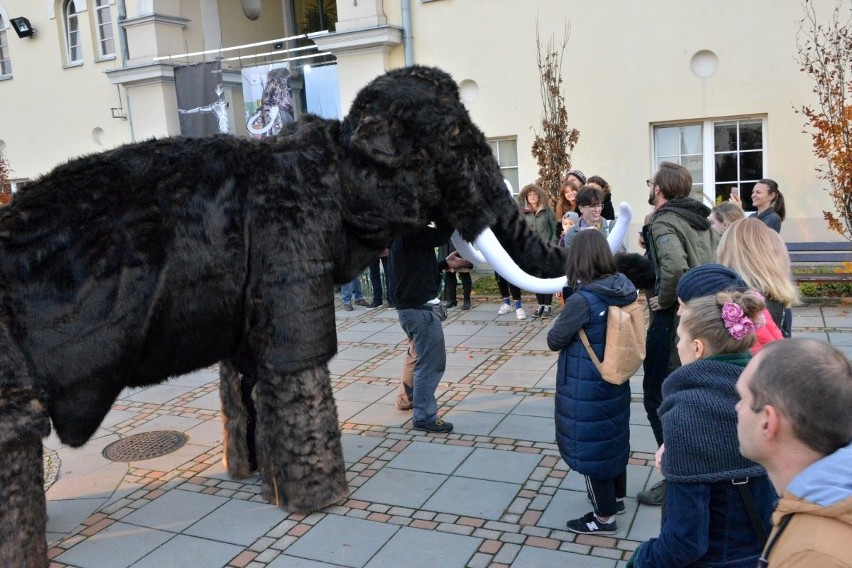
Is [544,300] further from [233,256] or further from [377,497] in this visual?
[233,256]

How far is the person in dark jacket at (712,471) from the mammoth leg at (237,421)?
3.16 meters

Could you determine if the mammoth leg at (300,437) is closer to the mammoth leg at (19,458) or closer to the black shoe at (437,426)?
the mammoth leg at (19,458)

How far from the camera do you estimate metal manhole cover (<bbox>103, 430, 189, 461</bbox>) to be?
5832mm

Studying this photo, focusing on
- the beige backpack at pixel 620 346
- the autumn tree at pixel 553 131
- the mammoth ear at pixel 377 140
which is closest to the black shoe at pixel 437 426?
the beige backpack at pixel 620 346

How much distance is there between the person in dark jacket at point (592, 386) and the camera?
3998mm

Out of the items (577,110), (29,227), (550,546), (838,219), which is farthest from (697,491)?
(577,110)

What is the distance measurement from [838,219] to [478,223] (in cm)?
776

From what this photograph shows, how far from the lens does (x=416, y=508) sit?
4656 mm

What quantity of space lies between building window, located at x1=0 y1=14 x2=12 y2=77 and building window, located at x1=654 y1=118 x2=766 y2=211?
15.6m

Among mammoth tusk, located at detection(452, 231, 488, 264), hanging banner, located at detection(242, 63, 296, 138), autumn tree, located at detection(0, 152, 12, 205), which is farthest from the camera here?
autumn tree, located at detection(0, 152, 12, 205)

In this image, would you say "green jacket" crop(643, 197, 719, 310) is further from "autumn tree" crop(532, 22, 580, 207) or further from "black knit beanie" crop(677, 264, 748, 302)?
"autumn tree" crop(532, 22, 580, 207)

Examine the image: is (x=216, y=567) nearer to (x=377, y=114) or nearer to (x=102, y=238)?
(x=102, y=238)

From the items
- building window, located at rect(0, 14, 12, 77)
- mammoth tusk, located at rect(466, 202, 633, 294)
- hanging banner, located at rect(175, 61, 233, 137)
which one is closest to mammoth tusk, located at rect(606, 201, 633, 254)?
mammoth tusk, located at rect(466, 202, 633, 294)

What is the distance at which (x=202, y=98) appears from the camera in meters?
14.9
